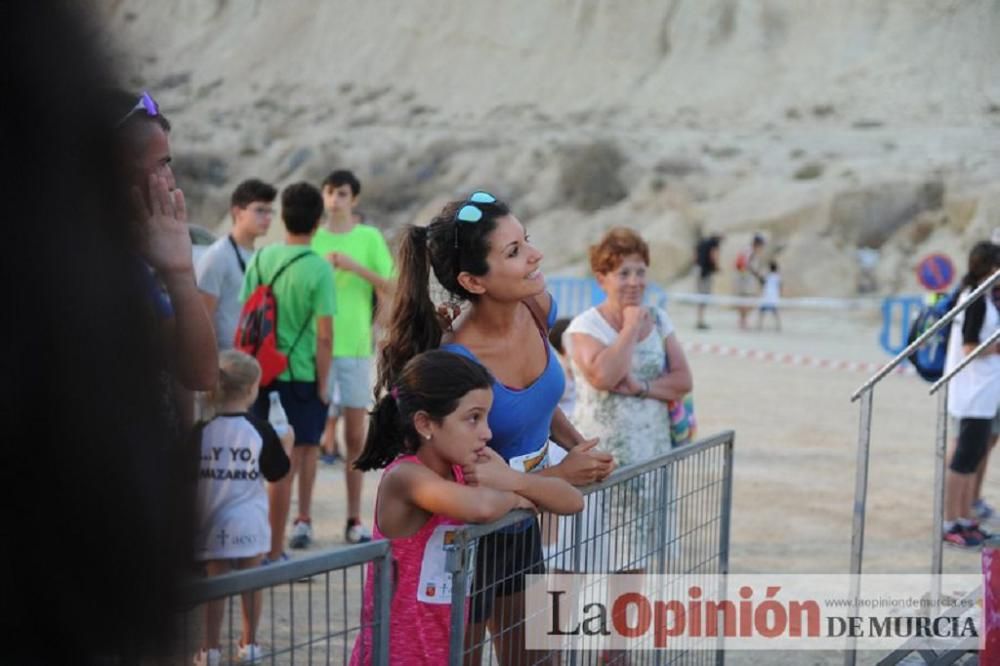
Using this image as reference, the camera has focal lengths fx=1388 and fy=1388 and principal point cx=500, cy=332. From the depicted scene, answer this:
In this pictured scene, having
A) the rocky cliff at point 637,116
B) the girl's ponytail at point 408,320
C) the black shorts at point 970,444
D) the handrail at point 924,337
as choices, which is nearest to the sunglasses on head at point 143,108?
the girl's ponytail at point 408,320

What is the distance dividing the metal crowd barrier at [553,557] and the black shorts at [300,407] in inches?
63.4

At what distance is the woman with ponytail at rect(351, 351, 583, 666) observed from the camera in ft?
10.6

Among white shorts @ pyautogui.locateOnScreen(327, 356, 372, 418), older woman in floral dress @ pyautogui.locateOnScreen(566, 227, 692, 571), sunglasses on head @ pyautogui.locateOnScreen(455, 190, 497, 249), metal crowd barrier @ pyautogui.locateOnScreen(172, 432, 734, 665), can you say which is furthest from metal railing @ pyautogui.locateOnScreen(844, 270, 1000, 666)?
white shorts @ pyautogui.locateOnScreen(327, 356, 372, 418)

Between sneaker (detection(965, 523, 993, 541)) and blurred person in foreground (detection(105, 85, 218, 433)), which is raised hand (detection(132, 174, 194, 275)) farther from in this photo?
sneaker (detection(965, 523, 993, 541))

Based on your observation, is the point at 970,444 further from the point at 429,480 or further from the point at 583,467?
the point at 429,480

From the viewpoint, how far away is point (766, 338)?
21.2m

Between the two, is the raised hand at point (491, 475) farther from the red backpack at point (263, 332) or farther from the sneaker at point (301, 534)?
the sneaker at point (301, 534)

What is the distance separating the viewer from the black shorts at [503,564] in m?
3.24

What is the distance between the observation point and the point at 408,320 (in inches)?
147

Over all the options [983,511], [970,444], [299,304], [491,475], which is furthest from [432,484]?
[983,511]

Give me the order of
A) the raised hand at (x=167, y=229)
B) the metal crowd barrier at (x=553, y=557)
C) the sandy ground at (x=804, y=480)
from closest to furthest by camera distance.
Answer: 1. the raised hand at (x=167, y=229)
2. the metal crowd barrier at (x=553, y=557)
3. the sandy ground at (x=804, y=480)

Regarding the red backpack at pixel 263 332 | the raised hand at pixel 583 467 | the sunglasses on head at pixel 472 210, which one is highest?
the red backpack at pixel 263 332

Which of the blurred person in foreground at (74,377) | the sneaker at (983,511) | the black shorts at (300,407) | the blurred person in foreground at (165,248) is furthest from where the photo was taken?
the sneaker at (983,511)

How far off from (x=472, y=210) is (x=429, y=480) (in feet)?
2.77
